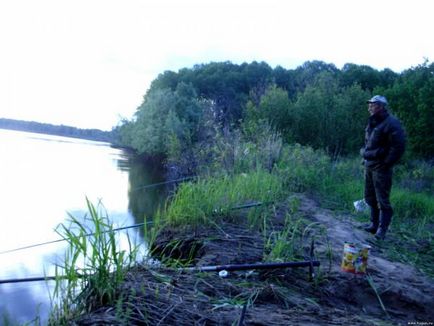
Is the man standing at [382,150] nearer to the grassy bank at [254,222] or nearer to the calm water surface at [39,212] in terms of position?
the grassy bank at [254,222]

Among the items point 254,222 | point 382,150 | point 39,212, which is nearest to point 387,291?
point 254,222

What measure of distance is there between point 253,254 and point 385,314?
4.22 feet

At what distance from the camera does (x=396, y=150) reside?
5461 millimetres

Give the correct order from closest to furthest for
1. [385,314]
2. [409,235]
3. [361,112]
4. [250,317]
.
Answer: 1. [250,317]
2. [385,314]
3. [409,235]
4. [361,112]

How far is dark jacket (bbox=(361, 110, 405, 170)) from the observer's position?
547 centimetres

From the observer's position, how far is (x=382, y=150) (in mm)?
5637

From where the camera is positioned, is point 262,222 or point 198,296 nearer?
point 198,296

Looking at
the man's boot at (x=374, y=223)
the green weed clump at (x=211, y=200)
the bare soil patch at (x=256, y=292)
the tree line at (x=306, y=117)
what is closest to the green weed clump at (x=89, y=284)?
the bare soil patch at (x=256, y=292)

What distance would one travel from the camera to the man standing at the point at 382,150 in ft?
18.0

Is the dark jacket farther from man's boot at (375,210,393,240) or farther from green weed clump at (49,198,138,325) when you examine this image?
green weed clump at (49,198,138,325)

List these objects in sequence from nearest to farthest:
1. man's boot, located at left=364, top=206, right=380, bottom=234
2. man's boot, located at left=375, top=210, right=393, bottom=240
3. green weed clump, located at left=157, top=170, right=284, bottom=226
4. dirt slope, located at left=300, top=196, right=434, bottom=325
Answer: dirt slope, located at left=300, top=196, right=434, bottom=325 < green weed clump, located at left=157, top=170, right=284, bottom=226 < man's boot, located at left=375, top=210, right=393, bottom=240 < man's boot, located at left=364, top=206, right=380, bottom=234

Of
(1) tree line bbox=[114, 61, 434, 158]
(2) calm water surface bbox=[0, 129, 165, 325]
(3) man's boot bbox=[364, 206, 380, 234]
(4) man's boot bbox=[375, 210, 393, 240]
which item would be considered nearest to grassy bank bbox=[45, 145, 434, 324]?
(4) man's boot bbox=[375, 210, 393, 240]

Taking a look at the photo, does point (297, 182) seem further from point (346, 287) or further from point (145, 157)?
point (145, 157)

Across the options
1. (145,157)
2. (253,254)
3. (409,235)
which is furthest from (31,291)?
(145,157)
